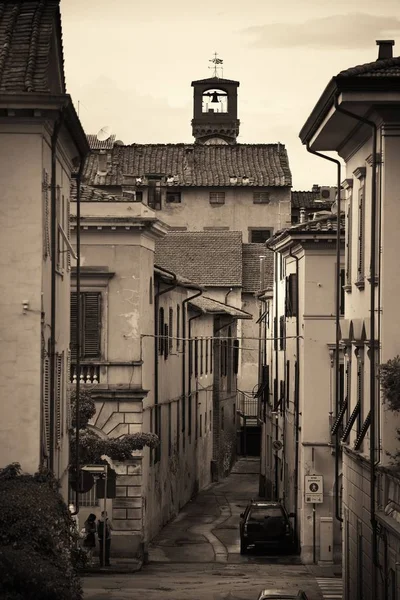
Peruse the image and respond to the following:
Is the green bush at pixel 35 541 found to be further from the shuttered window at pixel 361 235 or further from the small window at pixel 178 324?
the small window at pixel 178 324

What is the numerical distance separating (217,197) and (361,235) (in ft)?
218

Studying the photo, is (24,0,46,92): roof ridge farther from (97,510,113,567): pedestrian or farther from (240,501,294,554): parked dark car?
(240,501,294,554): parked dark car

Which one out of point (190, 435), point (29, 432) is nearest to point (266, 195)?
point (190, 435)

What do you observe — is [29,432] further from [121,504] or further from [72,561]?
[121,504]

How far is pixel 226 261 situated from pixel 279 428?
27.0 meters

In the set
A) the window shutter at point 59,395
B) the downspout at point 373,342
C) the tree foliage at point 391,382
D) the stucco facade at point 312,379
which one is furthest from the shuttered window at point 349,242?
the stucco facade at point 312,379

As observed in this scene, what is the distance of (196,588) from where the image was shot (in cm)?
3647

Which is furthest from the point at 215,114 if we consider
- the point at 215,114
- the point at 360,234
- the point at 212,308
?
the point at 360,234

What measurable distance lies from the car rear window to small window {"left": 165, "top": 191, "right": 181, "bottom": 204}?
49.3 m

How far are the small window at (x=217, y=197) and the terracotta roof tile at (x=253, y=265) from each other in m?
7.71

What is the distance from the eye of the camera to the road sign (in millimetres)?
43531

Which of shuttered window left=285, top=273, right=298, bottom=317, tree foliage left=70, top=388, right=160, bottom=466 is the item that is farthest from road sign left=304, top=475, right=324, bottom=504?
shuttered window left=285, top=273, right=298, bottom=317

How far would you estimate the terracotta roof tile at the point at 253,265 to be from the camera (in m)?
81.5

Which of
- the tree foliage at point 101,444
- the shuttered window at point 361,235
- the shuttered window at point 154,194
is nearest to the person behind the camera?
the shuttered window at point 361,235
